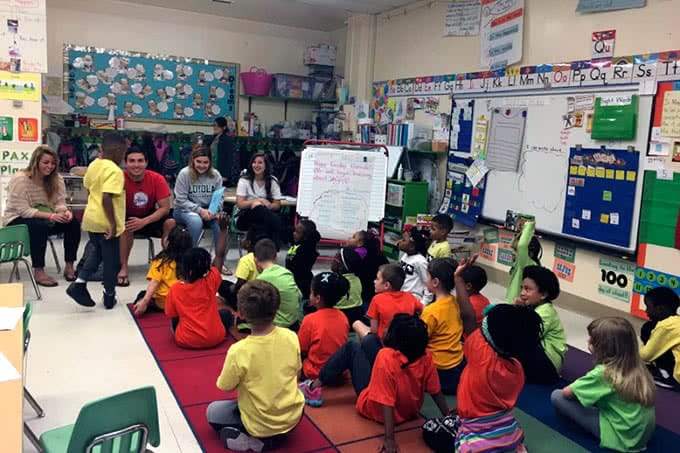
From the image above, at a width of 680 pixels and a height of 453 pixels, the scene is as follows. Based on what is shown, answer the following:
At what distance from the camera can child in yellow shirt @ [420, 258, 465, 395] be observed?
310cm

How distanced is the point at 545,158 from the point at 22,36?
4.79 meters

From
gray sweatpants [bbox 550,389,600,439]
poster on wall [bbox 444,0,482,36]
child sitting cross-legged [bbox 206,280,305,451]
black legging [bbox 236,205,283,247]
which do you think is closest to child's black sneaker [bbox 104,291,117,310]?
black legging [bbox 236,205,283,247]

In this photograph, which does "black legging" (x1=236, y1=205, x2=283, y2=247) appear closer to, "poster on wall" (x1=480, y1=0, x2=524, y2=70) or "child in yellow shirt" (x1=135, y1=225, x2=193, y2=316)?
"child in yellow shirt" (x1=135, y1=225, x2=193, y2=316)

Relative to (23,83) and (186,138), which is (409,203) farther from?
(23,83)

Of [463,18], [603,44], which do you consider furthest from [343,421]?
[463,18]

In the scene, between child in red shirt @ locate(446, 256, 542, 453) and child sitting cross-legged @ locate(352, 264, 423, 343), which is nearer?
Answer: child in red shirt @ locate(446, 256, 542, 453)

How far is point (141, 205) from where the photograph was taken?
509 cm

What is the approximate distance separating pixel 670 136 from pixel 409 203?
2.83m

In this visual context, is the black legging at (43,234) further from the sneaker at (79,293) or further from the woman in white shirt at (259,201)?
the woman in white shirt at (259,201)

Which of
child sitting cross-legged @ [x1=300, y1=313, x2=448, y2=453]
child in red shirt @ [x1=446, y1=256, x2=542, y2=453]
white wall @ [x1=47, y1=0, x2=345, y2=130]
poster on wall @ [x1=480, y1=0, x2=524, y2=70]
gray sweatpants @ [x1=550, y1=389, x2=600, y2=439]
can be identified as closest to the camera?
child in red shirt @ [x1=446, y1=256, x2=542, y2=453]

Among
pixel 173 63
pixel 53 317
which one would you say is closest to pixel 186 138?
pixel 173 63

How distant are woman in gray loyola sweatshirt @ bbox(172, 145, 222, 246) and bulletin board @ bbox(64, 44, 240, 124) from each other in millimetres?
2847

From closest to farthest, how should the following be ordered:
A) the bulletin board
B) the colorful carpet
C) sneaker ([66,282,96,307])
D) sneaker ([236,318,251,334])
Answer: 1. the colorful carpet
2. sneaker ([236,318,251,334])
3. sneaker ([66,282,96,307])
4. the bulletin board

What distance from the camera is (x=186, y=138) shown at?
805 cm
